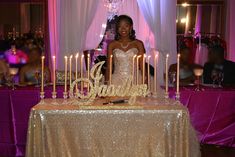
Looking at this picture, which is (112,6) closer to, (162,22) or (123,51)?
(162,22)

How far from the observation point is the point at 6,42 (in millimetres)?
7543

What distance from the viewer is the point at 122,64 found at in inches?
194

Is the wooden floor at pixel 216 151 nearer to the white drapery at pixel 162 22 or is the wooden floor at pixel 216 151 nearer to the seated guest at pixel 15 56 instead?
the white drapery at pixel 162 22

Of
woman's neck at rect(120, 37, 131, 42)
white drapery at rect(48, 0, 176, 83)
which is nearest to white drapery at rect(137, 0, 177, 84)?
white drapery at rect(48, 0, 176, 83)

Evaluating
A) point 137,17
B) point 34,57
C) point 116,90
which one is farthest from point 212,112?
point 137,17

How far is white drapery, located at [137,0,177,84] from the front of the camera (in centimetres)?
616

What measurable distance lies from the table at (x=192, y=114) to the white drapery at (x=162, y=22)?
1417mm

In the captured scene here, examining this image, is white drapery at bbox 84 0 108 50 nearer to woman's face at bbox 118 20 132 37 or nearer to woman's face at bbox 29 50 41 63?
woman's face at bbox 29 50 41 63

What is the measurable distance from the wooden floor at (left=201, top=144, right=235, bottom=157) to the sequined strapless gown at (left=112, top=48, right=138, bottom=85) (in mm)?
1281

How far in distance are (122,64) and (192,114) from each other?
105 centimetres

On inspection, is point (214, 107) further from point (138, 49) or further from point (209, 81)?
point (138, 49)

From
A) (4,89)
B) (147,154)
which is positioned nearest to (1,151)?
(4,89)

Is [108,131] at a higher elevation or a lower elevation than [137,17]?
lower

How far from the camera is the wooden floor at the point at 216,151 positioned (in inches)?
182
